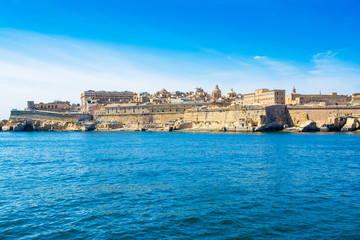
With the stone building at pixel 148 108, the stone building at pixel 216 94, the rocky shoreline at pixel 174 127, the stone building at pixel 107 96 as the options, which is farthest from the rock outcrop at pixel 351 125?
the stone building at pixel 107 96

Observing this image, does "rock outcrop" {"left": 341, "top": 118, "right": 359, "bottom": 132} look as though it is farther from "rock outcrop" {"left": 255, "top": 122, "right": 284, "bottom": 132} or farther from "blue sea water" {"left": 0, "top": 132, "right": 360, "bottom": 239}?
"blue sea water" {"left": 0, "top": 132, "right": 360, "bottom": 239}

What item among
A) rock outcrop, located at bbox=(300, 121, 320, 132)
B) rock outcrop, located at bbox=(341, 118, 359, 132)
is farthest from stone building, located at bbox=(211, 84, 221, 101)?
rock outcrop, located at bbox=(341, 118, 359, 132)

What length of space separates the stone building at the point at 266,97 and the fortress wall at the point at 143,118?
20330mm

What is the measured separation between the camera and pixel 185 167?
17078 mm

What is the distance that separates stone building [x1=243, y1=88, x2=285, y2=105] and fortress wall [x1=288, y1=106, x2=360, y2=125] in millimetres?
14894

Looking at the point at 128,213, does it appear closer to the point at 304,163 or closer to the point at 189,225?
the point at 189,225

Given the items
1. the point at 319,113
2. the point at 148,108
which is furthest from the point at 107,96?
the point at 319,113

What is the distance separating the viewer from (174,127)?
58.7 meters

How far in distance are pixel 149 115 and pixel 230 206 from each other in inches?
2327

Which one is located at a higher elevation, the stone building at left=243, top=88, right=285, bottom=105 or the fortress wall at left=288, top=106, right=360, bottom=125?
the stone building at left=243, top=88, right=285, bottom=105

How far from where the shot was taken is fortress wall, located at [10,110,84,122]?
70562 millimetres

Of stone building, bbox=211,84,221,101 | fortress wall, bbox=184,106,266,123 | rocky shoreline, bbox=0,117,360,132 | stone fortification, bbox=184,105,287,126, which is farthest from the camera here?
stone building, bbox=211,84,221,101

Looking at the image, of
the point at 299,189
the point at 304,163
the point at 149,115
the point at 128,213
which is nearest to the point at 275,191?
the point at 299,189

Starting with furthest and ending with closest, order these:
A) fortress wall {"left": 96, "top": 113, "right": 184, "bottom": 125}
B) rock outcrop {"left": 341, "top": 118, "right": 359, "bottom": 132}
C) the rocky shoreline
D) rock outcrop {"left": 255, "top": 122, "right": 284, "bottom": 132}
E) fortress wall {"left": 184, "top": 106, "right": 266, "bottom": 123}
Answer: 1. fortress wall {"left": 96, "top": 113, "right": 184, "bottom": 125}
2. fortress wall {"left": 184, "top": 106, "right": 266, "bottom": 123}
3. rock outcrop {"left": 255, "top": 122, "right": 284, "bottom": 132}
4. the rocky shoreline
5. rock outcrop {"left": 341, "top": 118, "right": 359, "bottom": 132}
